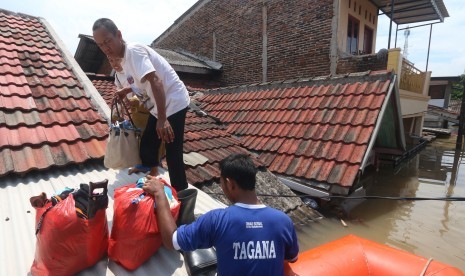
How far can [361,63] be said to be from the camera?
8.84 meters

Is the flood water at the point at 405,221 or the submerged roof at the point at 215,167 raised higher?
the submerged roof at the point at 215,167

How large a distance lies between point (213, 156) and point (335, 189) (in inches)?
78.3

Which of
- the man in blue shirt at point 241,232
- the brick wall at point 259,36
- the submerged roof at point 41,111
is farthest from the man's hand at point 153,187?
the brick wall at point 259,36

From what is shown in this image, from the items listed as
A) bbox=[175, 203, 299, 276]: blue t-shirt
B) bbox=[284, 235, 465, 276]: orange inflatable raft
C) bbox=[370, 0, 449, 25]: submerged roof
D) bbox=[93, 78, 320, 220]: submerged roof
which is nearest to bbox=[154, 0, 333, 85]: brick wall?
bbox=[370, 0, 449, 25]: submerged roof

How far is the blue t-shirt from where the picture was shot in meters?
1.37

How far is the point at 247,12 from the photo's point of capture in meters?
12.4

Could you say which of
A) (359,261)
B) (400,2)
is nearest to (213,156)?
(359,261)

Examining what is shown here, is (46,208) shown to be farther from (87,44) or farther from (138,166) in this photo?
(87,44)

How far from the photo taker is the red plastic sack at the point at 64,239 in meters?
1.40

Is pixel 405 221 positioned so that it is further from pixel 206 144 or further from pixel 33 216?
pixel 33 216

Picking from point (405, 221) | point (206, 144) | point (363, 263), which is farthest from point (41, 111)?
point (405, 221)

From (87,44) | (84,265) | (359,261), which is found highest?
(87,44)

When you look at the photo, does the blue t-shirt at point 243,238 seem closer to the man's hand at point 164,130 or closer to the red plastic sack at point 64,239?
the red plastic sack at point 64,239

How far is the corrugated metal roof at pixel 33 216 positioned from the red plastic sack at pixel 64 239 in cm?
16
